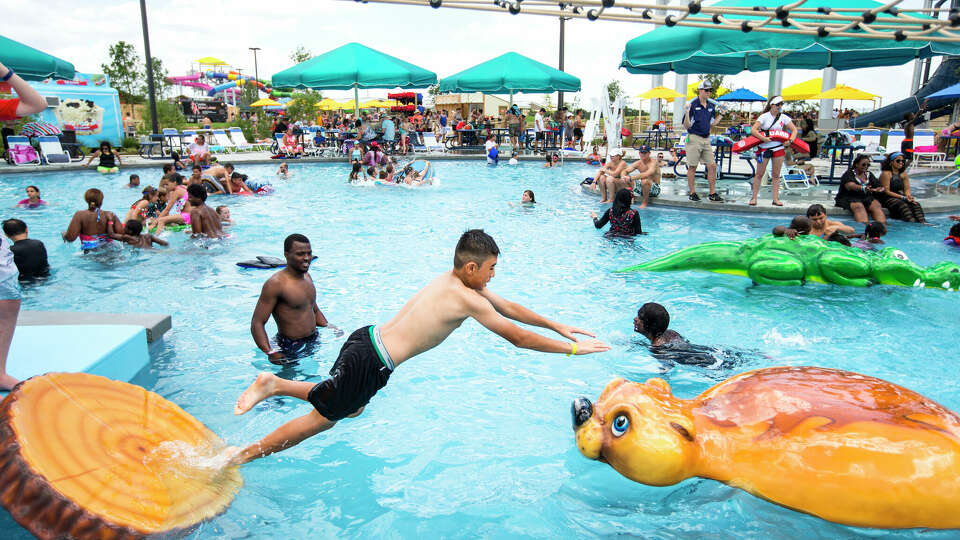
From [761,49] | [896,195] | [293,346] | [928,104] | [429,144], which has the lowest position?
[293,346]

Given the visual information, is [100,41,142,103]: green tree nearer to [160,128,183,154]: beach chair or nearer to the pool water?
[160,128,183,154]: beach chair

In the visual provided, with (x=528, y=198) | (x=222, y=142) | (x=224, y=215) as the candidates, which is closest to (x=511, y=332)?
(x=224, y=215)

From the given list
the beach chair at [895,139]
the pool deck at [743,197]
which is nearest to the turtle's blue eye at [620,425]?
the pool deck at [743,197]

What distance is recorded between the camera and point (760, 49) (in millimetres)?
10742

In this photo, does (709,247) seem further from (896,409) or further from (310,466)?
(310,466)

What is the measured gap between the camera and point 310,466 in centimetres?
391

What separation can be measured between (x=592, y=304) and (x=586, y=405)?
12.6 feet

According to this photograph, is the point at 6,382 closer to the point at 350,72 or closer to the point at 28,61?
the point at 28,61

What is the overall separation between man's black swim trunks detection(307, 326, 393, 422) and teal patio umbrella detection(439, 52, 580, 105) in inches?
831

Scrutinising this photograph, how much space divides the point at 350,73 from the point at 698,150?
13.7m

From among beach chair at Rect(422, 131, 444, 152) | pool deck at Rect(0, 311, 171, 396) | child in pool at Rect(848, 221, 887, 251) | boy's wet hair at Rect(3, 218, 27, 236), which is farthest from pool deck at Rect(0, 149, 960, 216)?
beach chair at Rect(422, 131, 444, 152)

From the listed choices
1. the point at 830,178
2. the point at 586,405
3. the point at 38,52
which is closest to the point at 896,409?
the point at 586,405

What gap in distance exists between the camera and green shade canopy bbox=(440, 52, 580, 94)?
2333cm

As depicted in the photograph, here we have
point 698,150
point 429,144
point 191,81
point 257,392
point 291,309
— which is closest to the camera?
point 257,392
